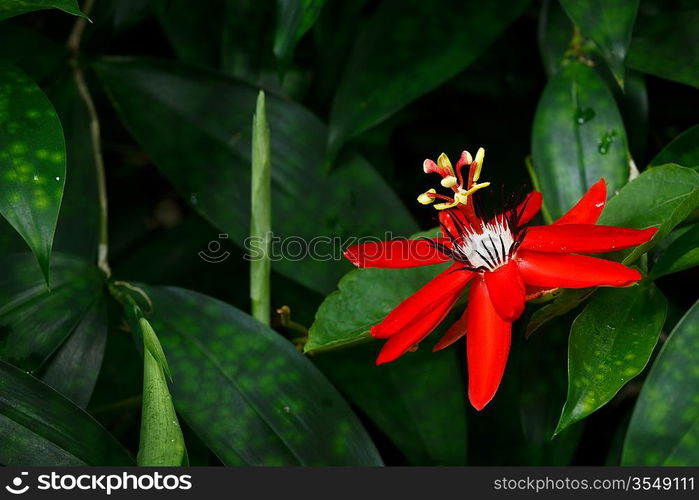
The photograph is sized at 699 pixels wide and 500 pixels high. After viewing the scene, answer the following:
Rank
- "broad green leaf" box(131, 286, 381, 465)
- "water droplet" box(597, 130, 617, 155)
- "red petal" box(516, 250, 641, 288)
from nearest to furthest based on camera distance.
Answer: "red petal" box(516, 250, 641, 288) < "broad green leaf" box(131, 286, 381, 465) < "water droplet" box(597, 130, 617, 155)

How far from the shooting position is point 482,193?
0.96 metres

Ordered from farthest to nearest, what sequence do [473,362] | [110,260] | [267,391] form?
[110,260] → [267,391] → [473,362]

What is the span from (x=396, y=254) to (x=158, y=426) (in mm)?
209

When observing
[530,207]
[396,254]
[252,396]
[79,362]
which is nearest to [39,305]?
[79,362]

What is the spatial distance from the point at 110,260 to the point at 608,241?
0.67 m

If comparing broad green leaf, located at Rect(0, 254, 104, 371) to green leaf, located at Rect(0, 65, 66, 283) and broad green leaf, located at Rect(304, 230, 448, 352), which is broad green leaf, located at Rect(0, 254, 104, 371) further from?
broad green leaf, located at Rect(304, 230, 448, 352)

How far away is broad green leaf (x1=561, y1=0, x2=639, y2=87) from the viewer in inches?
29.1

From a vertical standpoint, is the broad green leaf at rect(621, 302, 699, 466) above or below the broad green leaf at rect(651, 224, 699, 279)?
below

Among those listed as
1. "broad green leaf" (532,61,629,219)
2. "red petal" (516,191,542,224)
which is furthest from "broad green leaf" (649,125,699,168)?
"red petal" (516,191,542,224)

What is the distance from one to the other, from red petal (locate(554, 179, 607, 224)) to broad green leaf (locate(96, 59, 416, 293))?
0.21m

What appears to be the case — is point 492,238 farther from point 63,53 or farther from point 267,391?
point 63,53

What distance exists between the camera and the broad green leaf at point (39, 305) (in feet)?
2.30

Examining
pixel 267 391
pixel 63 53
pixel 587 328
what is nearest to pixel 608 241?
pixel 587 328

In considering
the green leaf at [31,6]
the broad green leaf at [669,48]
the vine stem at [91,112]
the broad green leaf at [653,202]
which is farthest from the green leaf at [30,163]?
the broad green leaf at [669,48]
